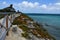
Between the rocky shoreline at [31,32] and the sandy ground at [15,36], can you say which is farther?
→ the rocky shoreline at [31,32]

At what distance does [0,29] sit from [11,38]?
27.5 ft

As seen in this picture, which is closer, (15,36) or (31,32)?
(15,36)

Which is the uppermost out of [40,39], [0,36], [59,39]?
[0,36]

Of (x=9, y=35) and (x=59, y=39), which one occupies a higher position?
(x=9, y=35)

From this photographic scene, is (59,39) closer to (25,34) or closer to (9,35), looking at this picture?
(25,34)

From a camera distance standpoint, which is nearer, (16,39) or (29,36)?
(16,39)

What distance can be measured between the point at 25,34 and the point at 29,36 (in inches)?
16.8

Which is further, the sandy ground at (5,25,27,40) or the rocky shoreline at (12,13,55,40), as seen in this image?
the rocky shoreline at (12,13,55,40)

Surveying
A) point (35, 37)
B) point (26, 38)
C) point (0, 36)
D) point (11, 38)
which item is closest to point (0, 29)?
point (0, 36)

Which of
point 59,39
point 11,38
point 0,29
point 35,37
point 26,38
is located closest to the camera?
point 0,29

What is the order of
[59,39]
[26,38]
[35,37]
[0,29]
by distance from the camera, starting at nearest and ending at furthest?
[0,29] < [26,38] < [35,37] < [59,39]

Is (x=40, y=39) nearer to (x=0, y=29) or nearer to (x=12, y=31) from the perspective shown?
(x=12, y=31)

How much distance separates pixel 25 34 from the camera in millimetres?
19016

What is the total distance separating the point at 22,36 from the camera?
18266mm
